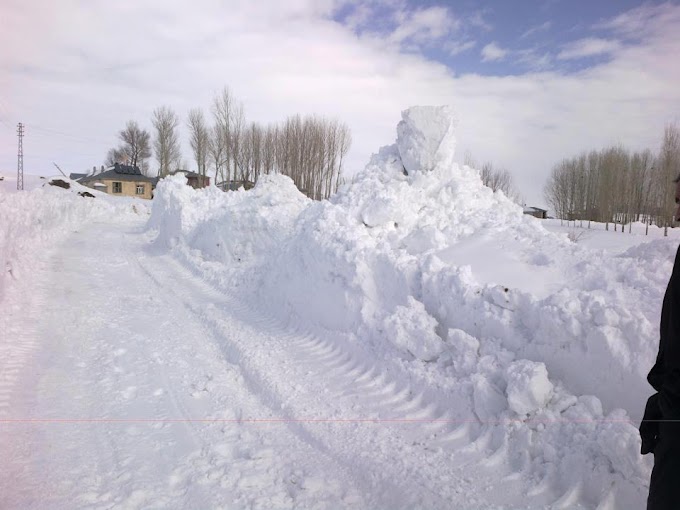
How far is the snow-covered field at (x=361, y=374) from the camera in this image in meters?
3.08

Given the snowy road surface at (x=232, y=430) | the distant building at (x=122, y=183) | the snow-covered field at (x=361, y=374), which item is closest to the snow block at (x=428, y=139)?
the snow-covered field at (x=361, y=374)

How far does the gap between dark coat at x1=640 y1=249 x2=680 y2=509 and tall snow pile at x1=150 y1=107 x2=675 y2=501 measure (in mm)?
1507

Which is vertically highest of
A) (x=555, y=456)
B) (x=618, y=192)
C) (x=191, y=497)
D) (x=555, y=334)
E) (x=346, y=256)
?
(x=618, y=192)

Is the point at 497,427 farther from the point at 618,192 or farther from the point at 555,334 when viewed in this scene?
the point at 618,192

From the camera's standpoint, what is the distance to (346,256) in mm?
6484

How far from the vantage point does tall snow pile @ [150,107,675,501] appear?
3318 mm

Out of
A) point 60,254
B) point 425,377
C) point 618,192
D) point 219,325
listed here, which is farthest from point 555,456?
point 618,192

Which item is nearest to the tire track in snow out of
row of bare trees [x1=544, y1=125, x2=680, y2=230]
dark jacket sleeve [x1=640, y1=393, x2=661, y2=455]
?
dark jacket sleeve [x1=640, y1=393, x2=661, y2=455]

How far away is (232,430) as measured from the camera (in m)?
3.86

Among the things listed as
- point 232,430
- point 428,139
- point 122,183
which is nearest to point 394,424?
point 232,430

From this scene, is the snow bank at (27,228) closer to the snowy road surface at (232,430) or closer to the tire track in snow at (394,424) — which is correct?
the snowy road surface at (232,430)

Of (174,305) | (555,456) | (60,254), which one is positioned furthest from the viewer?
(60,254)

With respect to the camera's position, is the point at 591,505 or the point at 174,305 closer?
the point at 591,505

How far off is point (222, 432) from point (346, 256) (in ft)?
10.8
